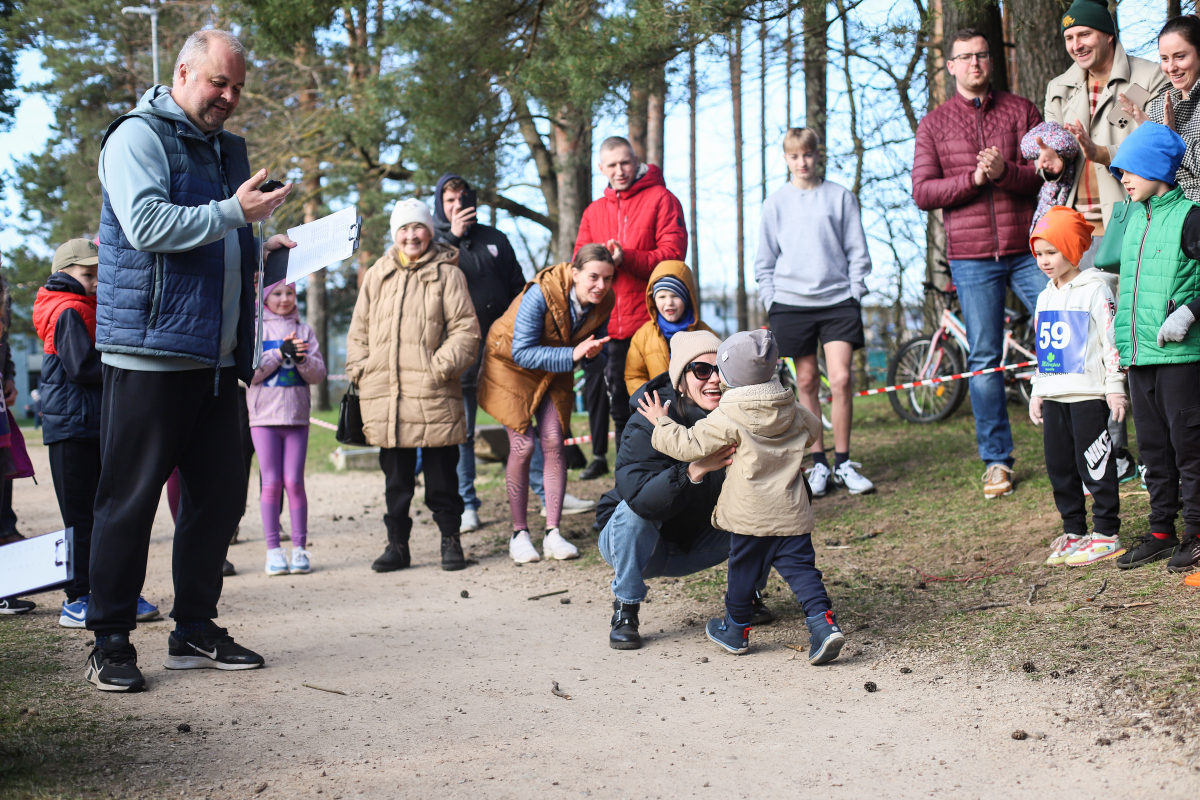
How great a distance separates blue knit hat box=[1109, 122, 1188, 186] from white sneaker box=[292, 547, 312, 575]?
4671 millimetres

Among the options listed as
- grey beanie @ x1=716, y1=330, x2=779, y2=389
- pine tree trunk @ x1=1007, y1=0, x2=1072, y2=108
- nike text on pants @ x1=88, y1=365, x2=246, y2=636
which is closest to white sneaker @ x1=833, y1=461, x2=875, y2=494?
pine tree trunk @ x1=1007, y1=0, x2=1072, y2=108

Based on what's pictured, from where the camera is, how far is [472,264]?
7016 millimetres

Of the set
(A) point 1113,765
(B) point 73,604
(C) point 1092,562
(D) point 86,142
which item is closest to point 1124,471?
(C) point 1092,562

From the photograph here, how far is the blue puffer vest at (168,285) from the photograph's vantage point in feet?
11.8

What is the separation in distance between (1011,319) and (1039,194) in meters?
3.21

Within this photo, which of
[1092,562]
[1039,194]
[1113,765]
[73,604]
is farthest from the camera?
[1039,194]

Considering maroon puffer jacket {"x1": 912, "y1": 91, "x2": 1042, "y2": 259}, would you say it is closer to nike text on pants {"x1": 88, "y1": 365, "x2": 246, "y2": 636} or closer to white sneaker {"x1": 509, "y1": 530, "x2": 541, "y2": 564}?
white sneaker {"x1": 509, "y1": 530, "x2": 541, "y2": 564}

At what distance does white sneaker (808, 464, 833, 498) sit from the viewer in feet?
21.2

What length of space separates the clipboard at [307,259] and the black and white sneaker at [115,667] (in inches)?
44.1

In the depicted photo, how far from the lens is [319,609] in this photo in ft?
16.7

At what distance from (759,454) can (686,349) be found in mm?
576

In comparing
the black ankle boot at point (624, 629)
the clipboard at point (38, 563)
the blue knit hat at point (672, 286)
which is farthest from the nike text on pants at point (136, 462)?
the blue knit hat at point (672, 286)

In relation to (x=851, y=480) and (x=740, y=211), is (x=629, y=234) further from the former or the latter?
(x=740, y=211)

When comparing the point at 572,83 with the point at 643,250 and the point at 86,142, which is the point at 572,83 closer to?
the point at 643,250
